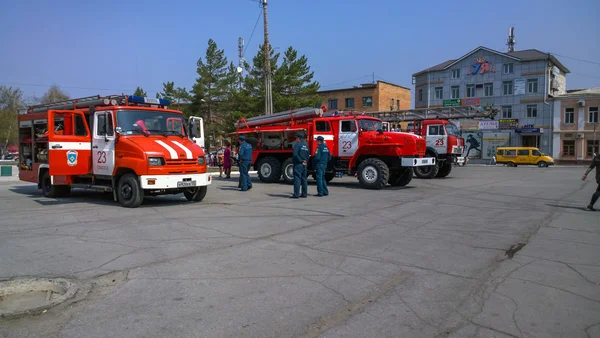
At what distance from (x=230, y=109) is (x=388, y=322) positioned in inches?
1489

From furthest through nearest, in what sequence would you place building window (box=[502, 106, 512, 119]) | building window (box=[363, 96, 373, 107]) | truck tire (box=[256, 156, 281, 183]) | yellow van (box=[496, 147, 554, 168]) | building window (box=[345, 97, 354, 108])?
building window (box=[345, 97, 354, 108]), building window (box=[363, 96, 373, 107]), building window (box=[502, 106, 512, 119]), yellow van (box=[496, 147, 554, 168]), truck tire (box=[256, 156, 281, 183])

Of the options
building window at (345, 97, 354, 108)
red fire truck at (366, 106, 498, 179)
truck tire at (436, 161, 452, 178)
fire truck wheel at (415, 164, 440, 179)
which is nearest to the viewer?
fire truck wheel at (415, 164, 440, 179)

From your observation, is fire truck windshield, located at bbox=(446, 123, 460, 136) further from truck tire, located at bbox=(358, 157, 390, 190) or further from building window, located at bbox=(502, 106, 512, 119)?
building window, located at bbox=(502, 106, 512, 119)

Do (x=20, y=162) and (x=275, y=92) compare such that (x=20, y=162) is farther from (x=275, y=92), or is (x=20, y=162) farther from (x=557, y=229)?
(x=275, y=92)

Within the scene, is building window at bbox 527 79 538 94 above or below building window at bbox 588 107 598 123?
above

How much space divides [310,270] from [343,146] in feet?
37.1

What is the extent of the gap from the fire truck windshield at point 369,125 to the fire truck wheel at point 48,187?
392 inches

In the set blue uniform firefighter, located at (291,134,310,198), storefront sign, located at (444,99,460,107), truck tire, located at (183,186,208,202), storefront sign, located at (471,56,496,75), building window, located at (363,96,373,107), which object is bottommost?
truck tire, located at (183,186,208,202)

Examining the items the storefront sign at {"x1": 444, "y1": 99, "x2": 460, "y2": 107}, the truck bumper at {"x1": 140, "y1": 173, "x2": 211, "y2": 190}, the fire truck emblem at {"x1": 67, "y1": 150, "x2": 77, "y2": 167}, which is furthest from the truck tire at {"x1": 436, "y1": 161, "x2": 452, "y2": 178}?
the storefront sign at {"x1": 444, "y1": 99, "x2": 460, "y2": 107}

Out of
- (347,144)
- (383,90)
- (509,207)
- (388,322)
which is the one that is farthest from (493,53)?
(388,322)

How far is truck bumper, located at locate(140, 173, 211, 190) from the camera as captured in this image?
1023cm

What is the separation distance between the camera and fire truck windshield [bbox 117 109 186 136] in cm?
1098

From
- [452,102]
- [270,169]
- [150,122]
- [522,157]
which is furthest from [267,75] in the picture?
[452,102]

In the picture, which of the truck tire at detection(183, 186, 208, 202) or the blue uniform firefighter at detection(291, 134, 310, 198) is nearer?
the truck tire at detection(183, 186, 208, 202)
